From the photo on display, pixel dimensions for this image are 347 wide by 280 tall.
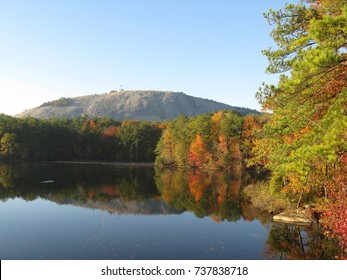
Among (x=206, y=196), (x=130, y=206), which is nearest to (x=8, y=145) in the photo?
(x=130, y=206)

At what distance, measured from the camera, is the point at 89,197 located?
4591 cm

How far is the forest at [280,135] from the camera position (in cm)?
1355

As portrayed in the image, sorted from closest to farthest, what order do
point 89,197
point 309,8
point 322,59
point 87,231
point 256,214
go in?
point 322,59
point 309,8
point 87,231
point 256,214
point 89,197

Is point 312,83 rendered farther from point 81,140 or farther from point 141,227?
point 81,140

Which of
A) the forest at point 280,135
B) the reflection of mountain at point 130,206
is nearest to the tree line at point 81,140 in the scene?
the forest at point 280,135

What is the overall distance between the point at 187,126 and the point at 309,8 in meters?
79.9

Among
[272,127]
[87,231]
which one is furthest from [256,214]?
[272,127]

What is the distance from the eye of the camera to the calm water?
23.5 meters

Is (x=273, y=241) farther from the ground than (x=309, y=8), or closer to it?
closer to it

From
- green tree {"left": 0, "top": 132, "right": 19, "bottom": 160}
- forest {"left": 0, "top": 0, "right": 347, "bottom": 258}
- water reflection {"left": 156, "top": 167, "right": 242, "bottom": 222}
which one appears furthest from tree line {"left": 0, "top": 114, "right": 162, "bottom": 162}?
water reflection {"left": 156, "top": 167, "right": 242, "bottom": 222}

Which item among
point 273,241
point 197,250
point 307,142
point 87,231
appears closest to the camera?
point 307,142

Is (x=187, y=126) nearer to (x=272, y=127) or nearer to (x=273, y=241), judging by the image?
(x=273, y=241)

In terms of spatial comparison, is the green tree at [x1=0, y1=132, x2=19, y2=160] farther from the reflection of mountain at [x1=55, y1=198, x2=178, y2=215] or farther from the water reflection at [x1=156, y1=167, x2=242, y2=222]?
the reflection of mountain at [x1=55, y1=198, x2=178, y2=215]

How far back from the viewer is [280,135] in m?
29.2
